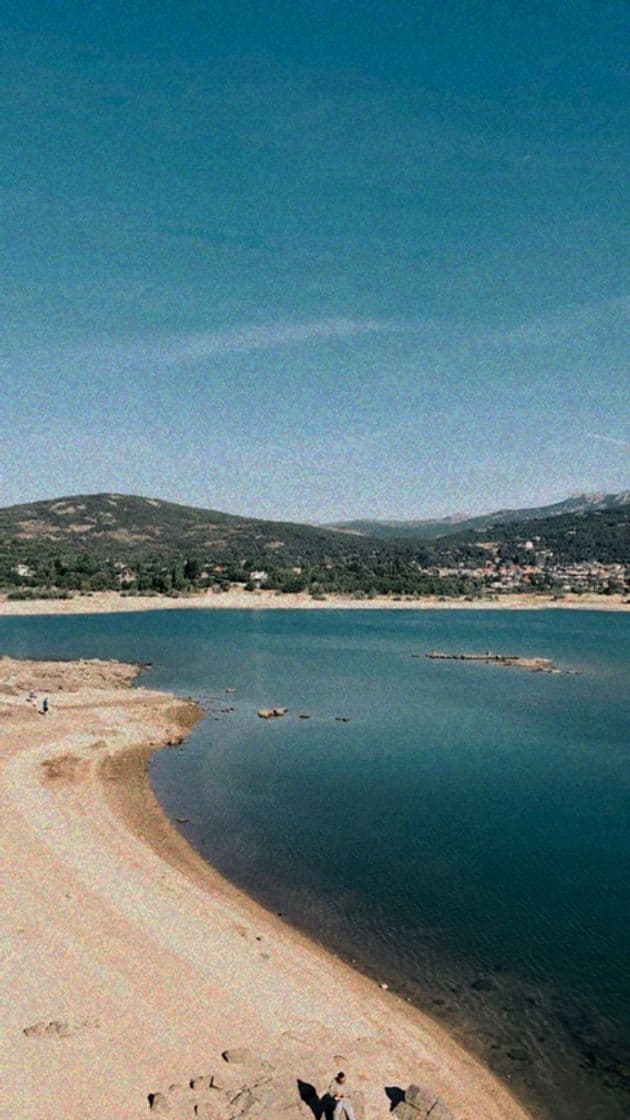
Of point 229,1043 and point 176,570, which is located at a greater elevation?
point 176,570

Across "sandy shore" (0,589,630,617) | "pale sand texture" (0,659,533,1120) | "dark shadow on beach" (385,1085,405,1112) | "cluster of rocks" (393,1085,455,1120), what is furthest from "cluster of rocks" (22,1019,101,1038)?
"sandy shore" (0,589,630,617)

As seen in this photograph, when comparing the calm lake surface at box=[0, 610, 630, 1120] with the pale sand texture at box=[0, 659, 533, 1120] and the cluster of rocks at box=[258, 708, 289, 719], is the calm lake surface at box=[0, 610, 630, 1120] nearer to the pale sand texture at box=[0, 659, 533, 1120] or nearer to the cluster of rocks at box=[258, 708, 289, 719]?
the cluster of rocks at box=[258, 708, 289, 719]

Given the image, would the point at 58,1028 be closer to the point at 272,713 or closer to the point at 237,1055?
the point at 237,1055

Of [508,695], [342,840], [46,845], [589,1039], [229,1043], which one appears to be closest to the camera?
[229,1043]

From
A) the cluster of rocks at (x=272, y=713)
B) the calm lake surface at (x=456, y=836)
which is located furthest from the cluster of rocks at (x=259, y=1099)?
the cluster of rocks at (x=272, y=713)

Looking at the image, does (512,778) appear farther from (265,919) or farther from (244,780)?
(265,919)

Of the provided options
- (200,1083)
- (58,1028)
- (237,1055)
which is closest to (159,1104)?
(200,1083)

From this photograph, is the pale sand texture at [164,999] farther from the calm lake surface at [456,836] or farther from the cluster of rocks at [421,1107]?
the calm lake surface at [456,836]

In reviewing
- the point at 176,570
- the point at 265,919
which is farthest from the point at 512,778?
the point at 176,570
